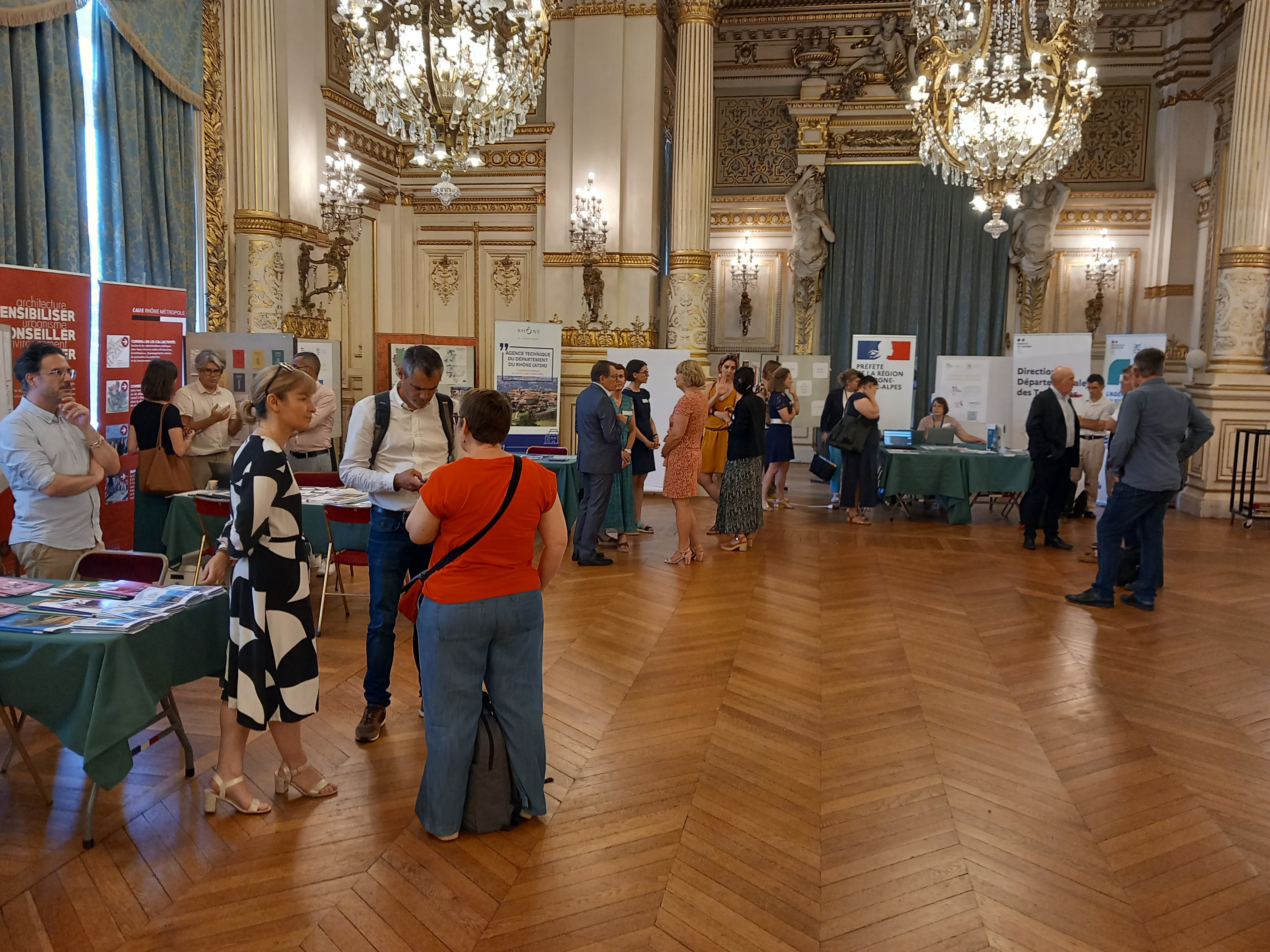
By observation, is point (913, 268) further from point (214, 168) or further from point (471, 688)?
point (471, 688)

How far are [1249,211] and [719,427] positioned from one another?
21.5 ft

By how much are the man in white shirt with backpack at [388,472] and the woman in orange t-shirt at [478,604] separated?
73cm

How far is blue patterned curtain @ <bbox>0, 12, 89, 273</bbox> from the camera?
5.29m

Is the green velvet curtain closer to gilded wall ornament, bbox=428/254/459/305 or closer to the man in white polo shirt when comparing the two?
gilded wall ornament, bbox=428/254/459/305

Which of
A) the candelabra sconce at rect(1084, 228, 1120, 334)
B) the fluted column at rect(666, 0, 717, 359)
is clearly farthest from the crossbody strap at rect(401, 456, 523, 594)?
the candelabra sconce at rect(1084, 228, 1120, 334)

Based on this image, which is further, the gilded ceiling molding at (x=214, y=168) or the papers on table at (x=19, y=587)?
the gilded ceiling molding at (x=214, y=168)

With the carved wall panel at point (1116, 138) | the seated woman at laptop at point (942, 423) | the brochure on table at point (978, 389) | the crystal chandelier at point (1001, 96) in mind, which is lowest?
the seated woman at laptop at point (942, 423)

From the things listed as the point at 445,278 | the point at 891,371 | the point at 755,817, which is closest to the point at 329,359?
the point at 445,278

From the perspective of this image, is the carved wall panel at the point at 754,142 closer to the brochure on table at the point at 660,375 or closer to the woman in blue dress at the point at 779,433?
the brochure on table at the point at 660,375

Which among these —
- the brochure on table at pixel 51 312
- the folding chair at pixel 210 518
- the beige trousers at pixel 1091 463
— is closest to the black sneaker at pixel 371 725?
the folding chair at pixel 210 518

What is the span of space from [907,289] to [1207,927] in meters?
12.0

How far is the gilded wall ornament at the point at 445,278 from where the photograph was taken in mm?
11102

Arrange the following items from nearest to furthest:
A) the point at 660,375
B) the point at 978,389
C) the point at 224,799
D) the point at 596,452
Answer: the point at 224,799 → the point at 596,452 → the point at 660,375 → the point at 978,389

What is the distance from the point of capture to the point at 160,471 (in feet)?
16.7
